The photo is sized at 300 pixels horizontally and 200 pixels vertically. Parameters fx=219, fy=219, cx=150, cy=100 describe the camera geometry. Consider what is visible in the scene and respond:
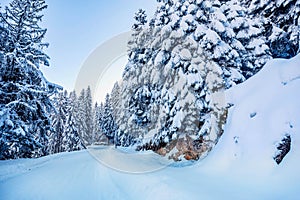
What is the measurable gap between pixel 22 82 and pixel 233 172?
9.65m

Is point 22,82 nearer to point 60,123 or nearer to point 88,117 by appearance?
point 60,123

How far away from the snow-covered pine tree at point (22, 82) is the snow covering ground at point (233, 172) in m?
1.99

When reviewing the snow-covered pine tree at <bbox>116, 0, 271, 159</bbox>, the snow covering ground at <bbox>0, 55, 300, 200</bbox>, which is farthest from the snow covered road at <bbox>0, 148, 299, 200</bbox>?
the snow-covered pine tree at <bbox>116, 0, 271, 159</bbox>

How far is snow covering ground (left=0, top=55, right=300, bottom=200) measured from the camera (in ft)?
15.2

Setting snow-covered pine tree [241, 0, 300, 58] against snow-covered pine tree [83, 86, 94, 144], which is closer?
snow-covered pine tree [241, 0, 300, 58]

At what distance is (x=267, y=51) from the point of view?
1295 cm

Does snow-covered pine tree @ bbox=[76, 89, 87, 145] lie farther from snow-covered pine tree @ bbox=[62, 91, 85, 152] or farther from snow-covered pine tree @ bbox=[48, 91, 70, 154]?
snow-covered pine tree @ bbox=[62, 91, 85, 152]

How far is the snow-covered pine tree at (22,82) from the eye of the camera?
9.32 m

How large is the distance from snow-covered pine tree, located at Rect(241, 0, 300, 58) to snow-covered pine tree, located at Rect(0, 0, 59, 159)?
12.9m

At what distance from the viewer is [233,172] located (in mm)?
5582

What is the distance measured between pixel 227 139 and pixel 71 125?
93.7ft

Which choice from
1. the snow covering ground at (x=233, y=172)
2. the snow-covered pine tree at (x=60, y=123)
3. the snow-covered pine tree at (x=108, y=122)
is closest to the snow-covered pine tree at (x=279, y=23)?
the snow covering ground at (x=233, y=172)

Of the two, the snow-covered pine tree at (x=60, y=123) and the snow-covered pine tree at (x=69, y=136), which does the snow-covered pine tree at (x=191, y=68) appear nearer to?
the snow-covered pine tree at (x=69, y=136)

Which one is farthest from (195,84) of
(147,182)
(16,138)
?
(16,138)
